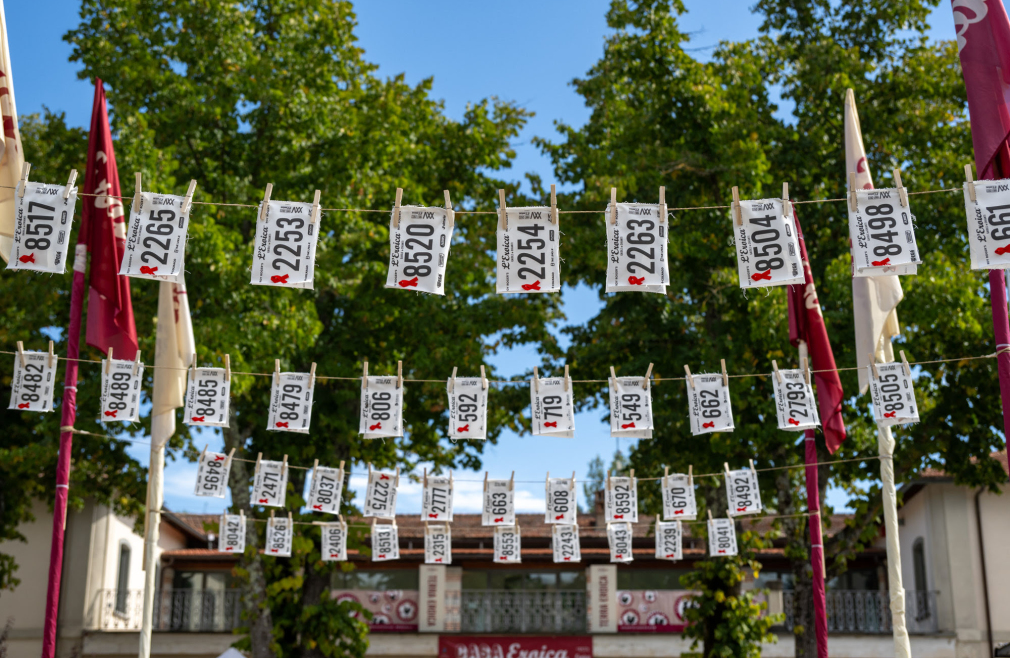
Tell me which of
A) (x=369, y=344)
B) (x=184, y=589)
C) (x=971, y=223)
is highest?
(x=369, y=344)

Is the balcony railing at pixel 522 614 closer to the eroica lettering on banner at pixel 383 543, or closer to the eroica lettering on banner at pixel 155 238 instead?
the eroica lettering on banner at pixel 383 543

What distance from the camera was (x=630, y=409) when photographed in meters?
13.5

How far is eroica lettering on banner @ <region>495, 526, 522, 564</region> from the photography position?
17.1 m

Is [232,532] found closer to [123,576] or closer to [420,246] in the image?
[420,246]

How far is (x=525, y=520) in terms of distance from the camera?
30.6 metres

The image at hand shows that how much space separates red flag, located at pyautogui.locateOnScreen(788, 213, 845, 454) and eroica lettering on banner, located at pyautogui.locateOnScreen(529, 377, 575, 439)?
12.3 feet

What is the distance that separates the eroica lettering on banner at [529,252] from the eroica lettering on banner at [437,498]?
5.82m

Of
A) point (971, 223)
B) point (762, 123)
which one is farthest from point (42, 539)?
point (971, 223)

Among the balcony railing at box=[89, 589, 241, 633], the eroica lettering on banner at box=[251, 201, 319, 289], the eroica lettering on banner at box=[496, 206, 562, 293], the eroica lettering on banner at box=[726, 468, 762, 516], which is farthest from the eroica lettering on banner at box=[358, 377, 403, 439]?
the balcony railing at box=[89, 589, 241, 633]

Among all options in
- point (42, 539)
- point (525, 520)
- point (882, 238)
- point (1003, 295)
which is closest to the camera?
point (1003, 295)

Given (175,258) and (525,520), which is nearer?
(175,258)

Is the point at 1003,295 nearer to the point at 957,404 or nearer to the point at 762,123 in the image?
the point at 957,404

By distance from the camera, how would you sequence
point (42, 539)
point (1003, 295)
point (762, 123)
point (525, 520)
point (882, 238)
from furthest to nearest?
point (525, 520), point (42, 539), point (762, 123), point (882, 238), point (1003, 295)

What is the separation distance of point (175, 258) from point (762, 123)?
539 inches
